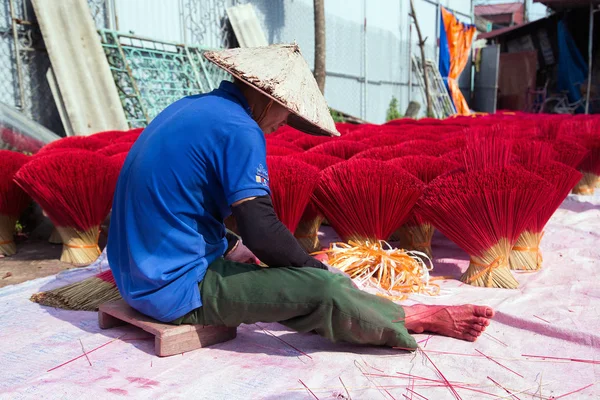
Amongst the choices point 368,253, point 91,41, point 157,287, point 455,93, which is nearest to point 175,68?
point 91,41

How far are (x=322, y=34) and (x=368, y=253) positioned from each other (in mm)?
5938

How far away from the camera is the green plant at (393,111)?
12805mm

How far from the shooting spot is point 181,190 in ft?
4.95

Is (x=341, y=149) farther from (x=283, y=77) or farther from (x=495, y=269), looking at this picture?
(x=283, y=77)

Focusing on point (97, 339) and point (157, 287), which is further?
point (97, 339)

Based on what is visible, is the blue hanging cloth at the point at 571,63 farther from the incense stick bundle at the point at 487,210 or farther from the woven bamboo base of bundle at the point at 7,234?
the woven bamboo base of bundle at the point at 7,234

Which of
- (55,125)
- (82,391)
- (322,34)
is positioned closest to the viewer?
(82,391)

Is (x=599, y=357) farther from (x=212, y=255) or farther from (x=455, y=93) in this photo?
(x=455, y=93)

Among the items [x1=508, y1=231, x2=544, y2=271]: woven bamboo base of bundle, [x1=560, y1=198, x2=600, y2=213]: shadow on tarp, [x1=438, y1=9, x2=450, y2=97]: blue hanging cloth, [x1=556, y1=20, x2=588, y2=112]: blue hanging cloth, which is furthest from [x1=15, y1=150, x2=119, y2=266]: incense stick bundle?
[x1=556, y1=20, x2=588, y2=112]: blue hanging cloth

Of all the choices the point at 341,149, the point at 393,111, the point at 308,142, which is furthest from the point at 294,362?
the point at 393,111

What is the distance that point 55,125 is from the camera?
259 inches

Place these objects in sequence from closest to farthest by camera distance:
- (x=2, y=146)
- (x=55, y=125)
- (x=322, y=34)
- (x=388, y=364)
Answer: (x=388, y=364), (x=2, y=146), (x=55, y=125), (x=322, y=34)

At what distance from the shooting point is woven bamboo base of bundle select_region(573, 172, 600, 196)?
4.22 metres

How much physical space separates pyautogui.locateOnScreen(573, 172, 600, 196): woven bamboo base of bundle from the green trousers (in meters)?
3.21
